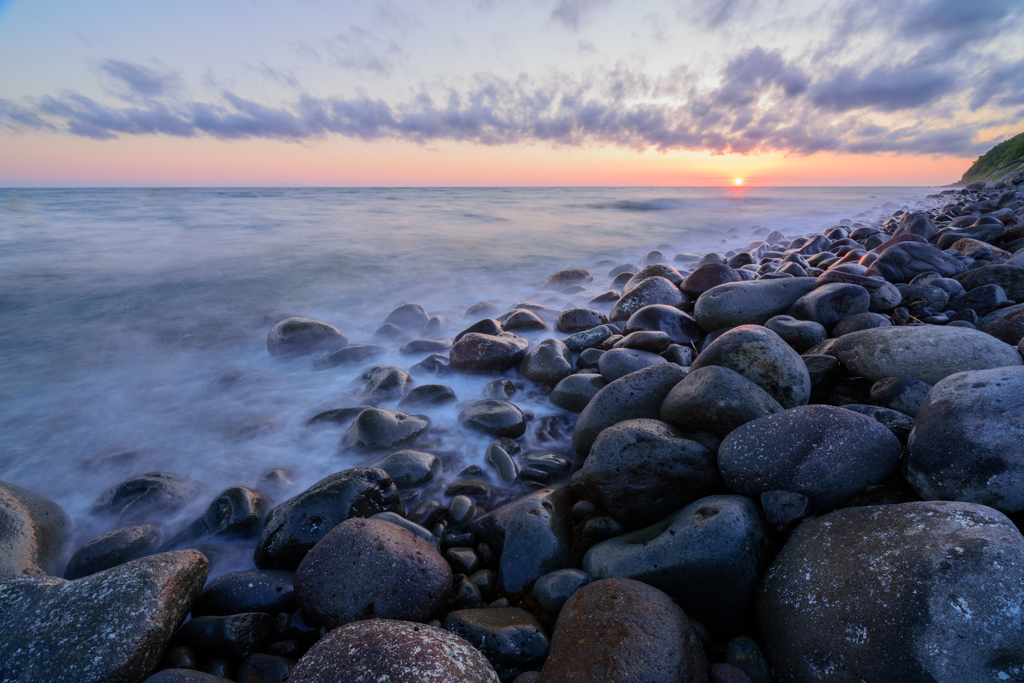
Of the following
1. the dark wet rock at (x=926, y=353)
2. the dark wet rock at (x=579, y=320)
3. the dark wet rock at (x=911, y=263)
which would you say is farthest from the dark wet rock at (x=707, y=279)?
the dark wet rock at (x=926, y=353)

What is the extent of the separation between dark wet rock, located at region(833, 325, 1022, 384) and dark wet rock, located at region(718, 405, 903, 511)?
969 mm

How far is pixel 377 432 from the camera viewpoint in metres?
3.40

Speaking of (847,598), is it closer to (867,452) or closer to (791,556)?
(791,556)

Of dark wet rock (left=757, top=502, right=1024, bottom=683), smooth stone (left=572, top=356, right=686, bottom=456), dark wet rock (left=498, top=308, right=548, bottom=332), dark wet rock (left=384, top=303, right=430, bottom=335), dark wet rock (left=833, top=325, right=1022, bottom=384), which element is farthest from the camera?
dark wet rock (left=384, top=303, right=430, bottom=335)

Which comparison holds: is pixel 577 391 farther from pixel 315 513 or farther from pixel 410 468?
→ pixel 315 513

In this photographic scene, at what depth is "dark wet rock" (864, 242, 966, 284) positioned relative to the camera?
4.45 meters

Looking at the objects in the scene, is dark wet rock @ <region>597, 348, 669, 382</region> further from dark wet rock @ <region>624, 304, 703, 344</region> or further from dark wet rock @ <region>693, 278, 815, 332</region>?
dark wet rock @ <region>693, 278, 815, 332</region>

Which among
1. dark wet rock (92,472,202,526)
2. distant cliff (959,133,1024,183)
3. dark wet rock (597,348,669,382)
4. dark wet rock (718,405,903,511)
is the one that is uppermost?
distant cliff (959,133,1024,183)

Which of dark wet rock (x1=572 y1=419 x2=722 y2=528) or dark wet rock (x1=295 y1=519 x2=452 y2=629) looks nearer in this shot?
dark wet rock (x1=295 y1=519 x2=452 y2=629)

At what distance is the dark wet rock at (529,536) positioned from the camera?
6.96 ft

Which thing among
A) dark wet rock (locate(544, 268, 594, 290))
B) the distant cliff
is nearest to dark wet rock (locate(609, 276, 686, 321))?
dark wet rock (locate(544, 268, 594, 290))

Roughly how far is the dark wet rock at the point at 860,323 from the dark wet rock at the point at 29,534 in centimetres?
502

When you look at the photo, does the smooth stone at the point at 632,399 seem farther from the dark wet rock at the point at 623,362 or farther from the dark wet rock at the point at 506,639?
the dark wet rock at the point at 506,639

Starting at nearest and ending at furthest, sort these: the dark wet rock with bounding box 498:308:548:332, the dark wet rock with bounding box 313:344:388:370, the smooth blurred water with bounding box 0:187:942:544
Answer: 1. the smooth blurred water with bounding box 0:187:942:544
2. the dark wet rock with bounding box 313:344:388:370
3. the dark wet rock with bounding box 498:308:548:332
